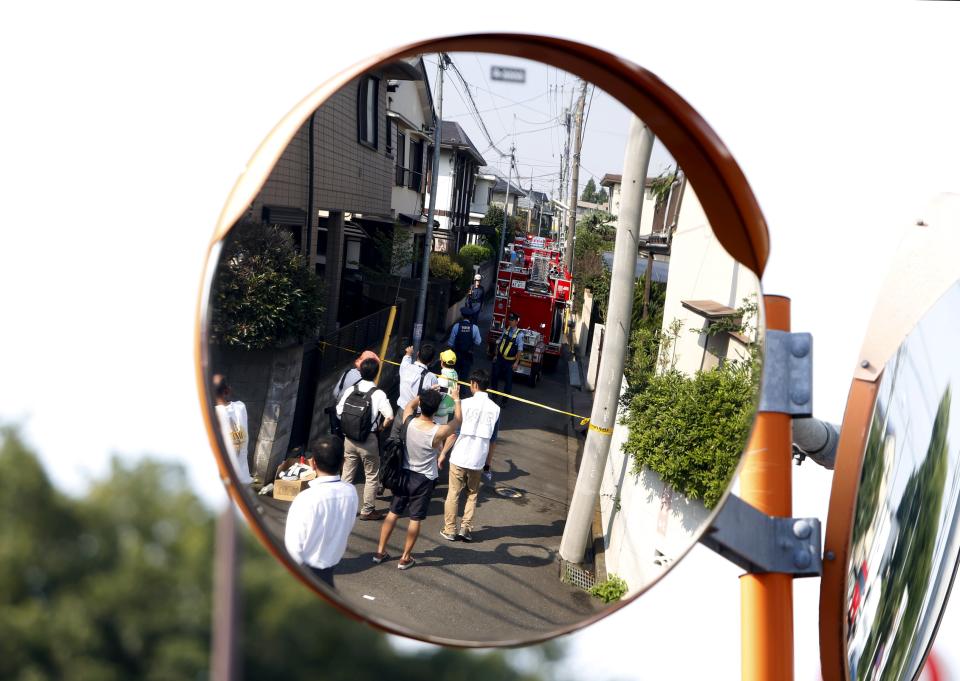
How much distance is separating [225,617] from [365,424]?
1.05 ft

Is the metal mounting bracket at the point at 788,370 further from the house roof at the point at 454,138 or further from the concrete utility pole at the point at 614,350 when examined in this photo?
the house roof at the point at 454,138

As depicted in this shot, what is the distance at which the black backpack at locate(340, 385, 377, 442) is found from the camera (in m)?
0.73

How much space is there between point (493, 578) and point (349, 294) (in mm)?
377

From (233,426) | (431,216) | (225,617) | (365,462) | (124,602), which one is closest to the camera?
(225,617)

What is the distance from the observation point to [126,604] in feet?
47.3

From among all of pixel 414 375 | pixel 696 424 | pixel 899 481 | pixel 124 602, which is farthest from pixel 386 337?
pixel 124 602

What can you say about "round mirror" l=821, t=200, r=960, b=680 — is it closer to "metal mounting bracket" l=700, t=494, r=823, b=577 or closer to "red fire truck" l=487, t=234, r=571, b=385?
"metal mounting bracket" l=700, t=494, r=823, b=577

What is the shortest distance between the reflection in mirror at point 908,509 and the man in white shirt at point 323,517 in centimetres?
64

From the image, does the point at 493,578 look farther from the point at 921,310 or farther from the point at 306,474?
the point at 921,310

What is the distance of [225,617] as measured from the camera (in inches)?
17.2

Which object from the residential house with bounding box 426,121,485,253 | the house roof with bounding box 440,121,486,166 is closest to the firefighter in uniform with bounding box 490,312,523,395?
the residential house with bounding box 426,121,485,253

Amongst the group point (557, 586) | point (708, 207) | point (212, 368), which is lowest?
point (557, 586)

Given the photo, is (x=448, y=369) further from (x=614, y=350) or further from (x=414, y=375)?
(x=614, y=350)

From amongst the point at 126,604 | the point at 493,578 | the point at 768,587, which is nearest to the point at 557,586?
the point at 493,578
